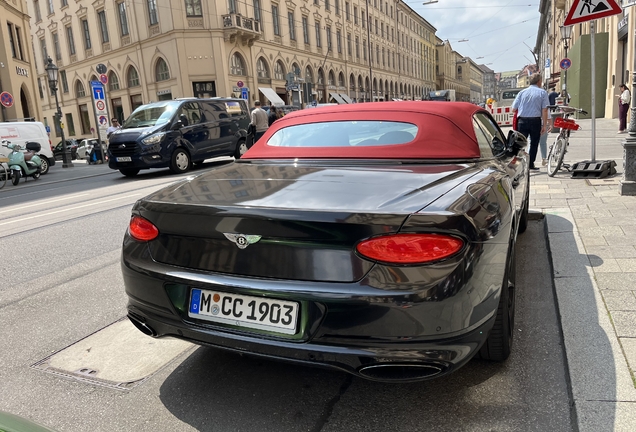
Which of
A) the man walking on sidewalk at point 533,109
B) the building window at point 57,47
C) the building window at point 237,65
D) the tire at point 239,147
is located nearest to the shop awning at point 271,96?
the building window at point 237,65

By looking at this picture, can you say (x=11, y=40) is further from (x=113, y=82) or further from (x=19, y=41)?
(x=113, y=82)

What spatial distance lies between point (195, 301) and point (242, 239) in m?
0.38

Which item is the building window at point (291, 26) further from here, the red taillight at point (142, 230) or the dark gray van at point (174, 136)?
the red taillight at point (142, 230)

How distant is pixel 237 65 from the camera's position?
3541 centimetres

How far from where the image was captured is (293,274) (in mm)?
2061

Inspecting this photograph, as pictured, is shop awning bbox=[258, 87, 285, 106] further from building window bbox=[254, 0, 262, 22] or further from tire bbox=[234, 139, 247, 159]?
tire bbox=[234, 139, 247, 159]

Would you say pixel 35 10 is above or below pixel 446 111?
above

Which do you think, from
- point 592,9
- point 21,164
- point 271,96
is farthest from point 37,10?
point 592,9

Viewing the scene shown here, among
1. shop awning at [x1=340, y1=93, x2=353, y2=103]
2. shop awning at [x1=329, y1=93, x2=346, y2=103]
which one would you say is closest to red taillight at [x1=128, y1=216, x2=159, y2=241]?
shop awning at [x1=329, y1=93, x2=346, y2=103]

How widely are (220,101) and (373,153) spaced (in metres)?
12.3

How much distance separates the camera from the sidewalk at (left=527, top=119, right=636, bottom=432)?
217 centimetres

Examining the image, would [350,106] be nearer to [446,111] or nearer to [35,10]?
[446,111]

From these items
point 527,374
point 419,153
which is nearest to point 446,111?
point 419,153

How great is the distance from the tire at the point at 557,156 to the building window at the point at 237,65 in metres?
29.2
